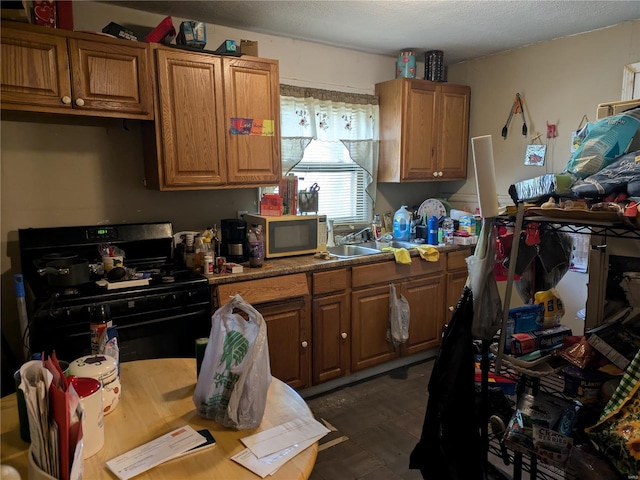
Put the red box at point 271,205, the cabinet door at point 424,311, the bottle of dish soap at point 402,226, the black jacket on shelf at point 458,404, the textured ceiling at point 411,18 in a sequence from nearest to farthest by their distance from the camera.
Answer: the black jacket on shelf at point 458,404 → the textured ceiling at point 411,18 → the red box at point 271,205 → the cabinet door at point 424,311 → the bottle of dish soap at point 402,226

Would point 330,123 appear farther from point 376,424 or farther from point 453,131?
point 376,424

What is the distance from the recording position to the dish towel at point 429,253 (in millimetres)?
3205

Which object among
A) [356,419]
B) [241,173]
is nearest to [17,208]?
[241,173]

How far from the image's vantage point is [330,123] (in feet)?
11.0

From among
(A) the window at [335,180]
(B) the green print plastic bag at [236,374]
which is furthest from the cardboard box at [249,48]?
(B) the green print plastic bag at [236,374]

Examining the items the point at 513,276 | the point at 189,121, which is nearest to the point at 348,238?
the point at 189,121

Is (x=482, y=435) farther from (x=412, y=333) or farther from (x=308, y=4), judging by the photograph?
(x=308, y=4)

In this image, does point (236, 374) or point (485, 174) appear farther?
point (485, 174)

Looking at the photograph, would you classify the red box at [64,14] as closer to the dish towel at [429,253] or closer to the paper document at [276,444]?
the paper document at [276,444]

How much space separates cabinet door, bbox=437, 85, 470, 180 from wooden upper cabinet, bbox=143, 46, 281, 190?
1.56 m

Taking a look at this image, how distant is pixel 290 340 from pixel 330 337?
322 mm

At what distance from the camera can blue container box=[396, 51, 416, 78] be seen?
3.48 m

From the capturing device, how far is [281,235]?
2881 millimetres

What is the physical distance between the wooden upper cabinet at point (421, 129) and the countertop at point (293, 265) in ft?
2.58
